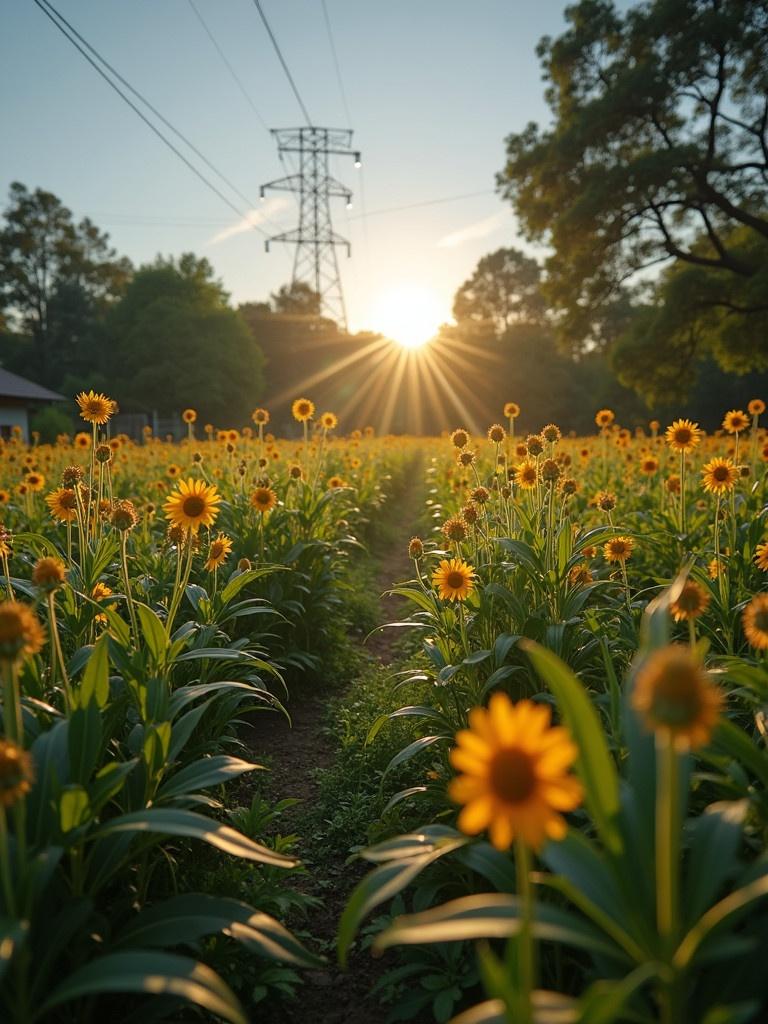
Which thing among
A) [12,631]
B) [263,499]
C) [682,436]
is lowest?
[12,631]

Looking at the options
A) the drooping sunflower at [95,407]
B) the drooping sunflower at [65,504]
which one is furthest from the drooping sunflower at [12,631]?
the drooping sunflower at [95,407]

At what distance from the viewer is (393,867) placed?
1435mm

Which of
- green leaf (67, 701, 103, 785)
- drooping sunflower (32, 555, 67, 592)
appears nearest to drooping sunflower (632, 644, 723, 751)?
green leaf (67, 701, 103, 785)

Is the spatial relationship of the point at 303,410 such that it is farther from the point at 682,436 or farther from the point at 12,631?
the point at 12,631

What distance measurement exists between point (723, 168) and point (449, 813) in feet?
63.2

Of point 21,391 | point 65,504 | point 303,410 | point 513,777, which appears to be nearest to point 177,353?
point 21,391

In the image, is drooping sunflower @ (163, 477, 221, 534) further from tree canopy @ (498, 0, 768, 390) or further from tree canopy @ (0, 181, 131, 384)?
tree canopy @ (0, 181, 131, 384)

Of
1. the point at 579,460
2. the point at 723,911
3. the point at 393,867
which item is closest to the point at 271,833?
the point at 393,867

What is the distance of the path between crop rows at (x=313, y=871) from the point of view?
188 cm

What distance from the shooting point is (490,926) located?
3.36ft

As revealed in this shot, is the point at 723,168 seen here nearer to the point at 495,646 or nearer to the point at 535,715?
the point at 495,646

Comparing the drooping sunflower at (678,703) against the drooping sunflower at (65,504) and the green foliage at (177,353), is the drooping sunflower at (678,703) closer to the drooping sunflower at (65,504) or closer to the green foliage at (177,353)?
the drooping sunflower at (65,504)

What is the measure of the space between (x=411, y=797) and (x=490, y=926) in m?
1.69

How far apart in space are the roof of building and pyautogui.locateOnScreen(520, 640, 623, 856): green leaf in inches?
884
